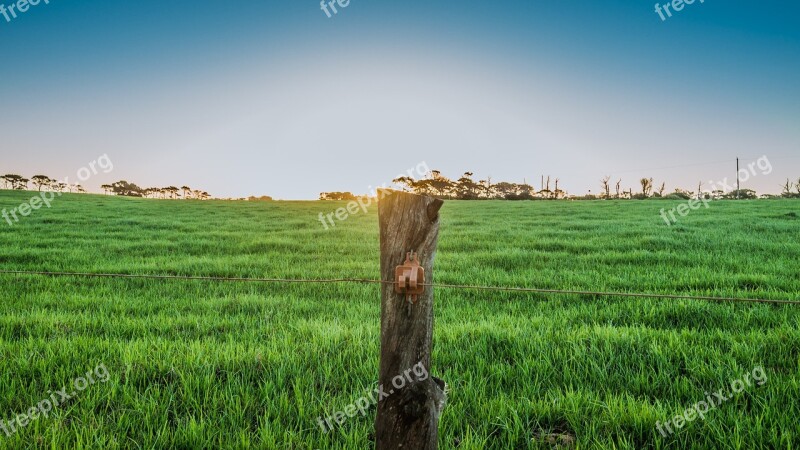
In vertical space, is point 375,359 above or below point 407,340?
below

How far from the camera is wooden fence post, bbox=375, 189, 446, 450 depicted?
81.1 inches

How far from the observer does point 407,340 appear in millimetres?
2094

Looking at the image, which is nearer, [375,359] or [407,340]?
[407,340]

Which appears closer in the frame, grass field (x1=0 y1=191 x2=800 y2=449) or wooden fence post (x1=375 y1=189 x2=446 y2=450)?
wooden fence post (x1=375 y1=189 x2=446 y2=450)

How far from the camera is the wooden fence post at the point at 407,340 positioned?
6.76ft

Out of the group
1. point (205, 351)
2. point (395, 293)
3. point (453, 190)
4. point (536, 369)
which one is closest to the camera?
point (395, 293)

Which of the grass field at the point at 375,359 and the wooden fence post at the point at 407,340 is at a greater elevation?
the wooden fence post at the point at 407,340

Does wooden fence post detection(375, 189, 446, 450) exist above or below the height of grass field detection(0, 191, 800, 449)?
above

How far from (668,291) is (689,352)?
3.01 meters

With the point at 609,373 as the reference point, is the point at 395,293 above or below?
above

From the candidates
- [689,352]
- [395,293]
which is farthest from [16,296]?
[689,352]

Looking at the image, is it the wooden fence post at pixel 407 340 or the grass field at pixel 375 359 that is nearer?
the wooden fence post at pixel 407 340

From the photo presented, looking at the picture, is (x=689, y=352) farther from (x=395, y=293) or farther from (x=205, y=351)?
(x=205, y=351)

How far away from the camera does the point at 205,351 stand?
158 inches
